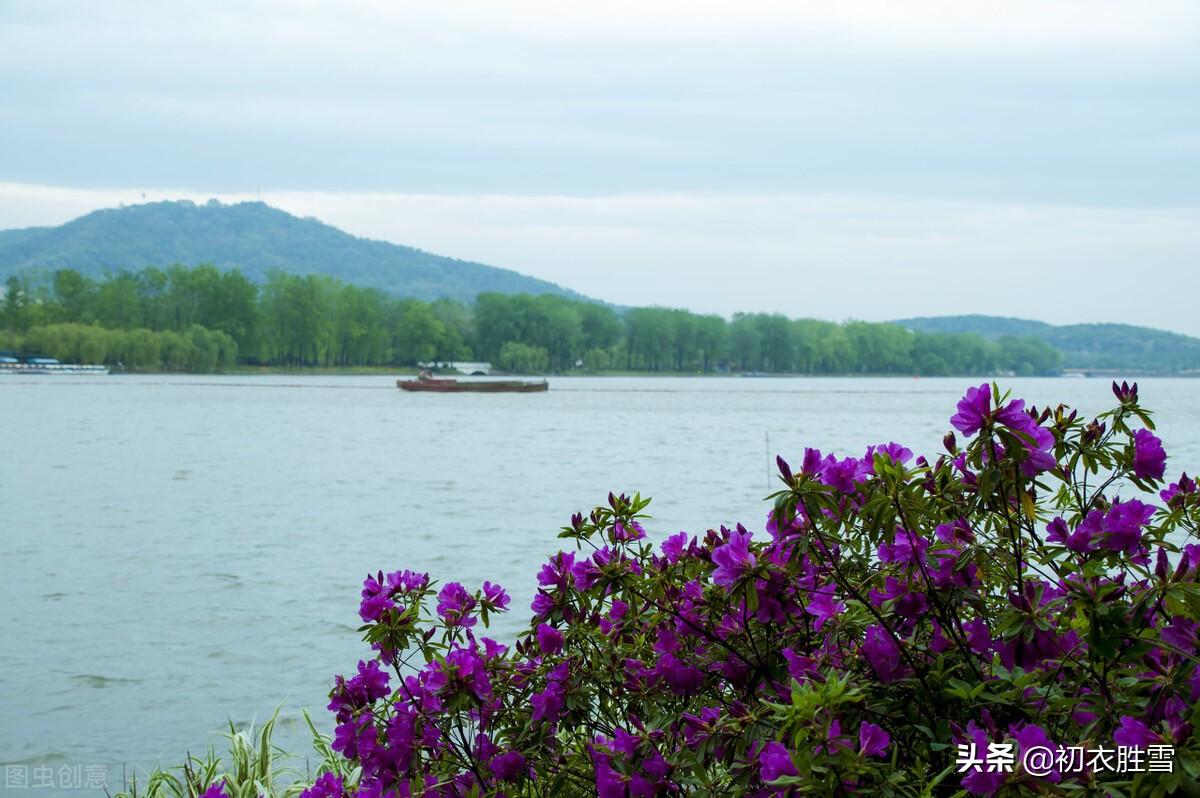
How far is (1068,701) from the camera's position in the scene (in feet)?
7.90

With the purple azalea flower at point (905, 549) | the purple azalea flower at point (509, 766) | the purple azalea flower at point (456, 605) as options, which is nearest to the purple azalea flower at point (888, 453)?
the purple azalea flower at point (905, 549)

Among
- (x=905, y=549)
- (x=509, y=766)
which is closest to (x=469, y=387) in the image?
(x=509, y=766)

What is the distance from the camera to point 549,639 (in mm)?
3201

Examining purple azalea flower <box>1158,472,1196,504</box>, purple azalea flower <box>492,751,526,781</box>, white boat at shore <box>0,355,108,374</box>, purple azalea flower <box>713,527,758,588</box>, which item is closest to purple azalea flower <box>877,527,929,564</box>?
purple azalea flower <box>713,527,758,588</box>

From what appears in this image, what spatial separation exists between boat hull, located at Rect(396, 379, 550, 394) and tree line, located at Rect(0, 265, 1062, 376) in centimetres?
3912

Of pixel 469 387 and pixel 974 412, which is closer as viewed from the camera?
pixel 974 412

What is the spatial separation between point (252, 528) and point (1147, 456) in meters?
19.3

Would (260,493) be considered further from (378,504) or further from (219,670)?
(219,670)

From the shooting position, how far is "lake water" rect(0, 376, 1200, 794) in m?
9.55

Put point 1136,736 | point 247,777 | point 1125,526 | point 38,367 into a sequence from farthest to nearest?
point 38,367
point 247,777
point 1125,526
point 1136,736

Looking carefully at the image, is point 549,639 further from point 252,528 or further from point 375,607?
point 252,528

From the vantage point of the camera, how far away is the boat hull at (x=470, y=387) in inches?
4053

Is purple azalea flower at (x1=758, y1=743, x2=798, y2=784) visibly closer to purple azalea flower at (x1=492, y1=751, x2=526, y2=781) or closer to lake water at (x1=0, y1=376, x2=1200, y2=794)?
purple azalea flower at (x1=492, y1=751, x2=526, y2=781)

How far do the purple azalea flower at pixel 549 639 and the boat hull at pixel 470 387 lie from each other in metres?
99.4
